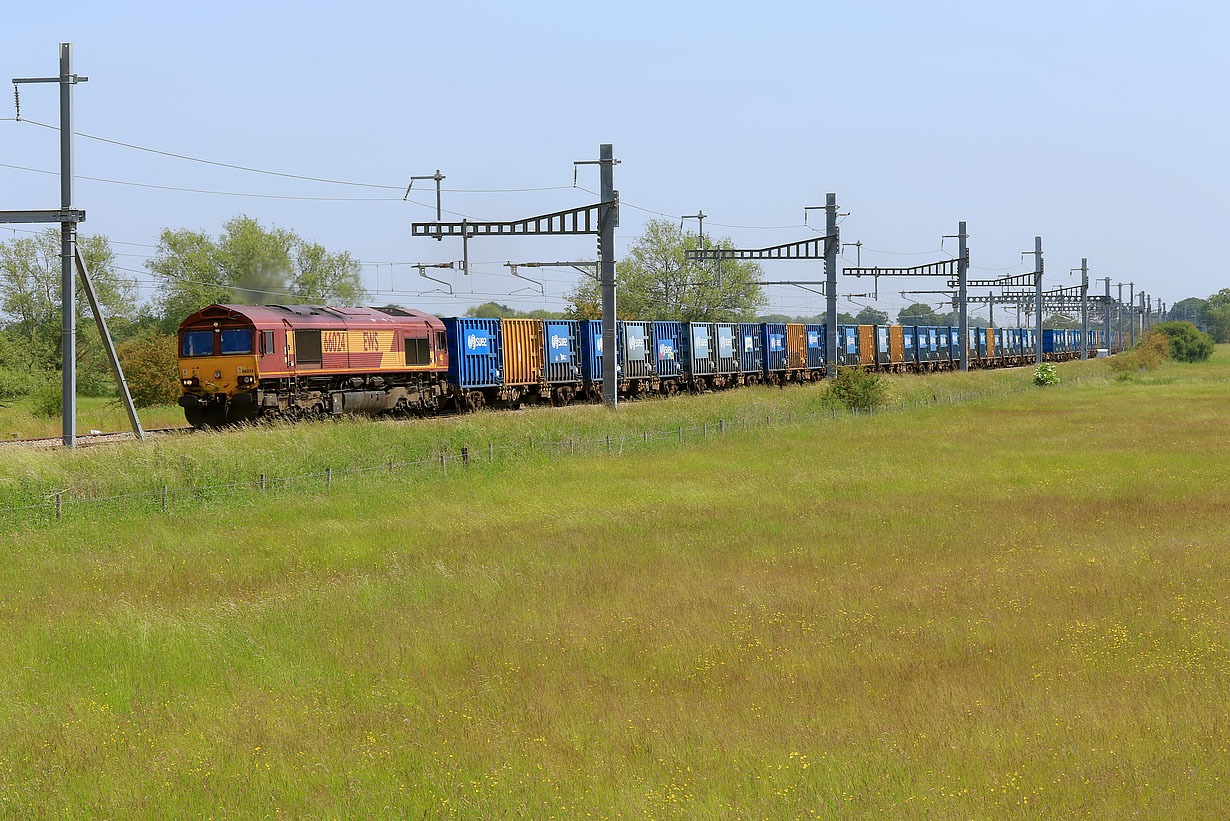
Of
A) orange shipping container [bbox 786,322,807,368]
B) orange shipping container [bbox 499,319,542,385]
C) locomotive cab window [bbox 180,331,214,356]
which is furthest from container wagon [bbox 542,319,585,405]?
orange shipping container [bbox 786,322,807,368]

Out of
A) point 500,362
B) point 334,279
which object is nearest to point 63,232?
point 500,362

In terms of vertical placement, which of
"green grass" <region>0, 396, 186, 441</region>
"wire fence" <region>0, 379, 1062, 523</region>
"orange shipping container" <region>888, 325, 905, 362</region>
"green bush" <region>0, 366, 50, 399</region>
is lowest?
"wire fence" <region>0, 379, 1062, 523</region>

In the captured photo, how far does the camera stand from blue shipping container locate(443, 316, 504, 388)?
3959cm

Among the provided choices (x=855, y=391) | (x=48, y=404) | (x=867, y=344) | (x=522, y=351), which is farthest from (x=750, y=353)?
(x=48, y=404)

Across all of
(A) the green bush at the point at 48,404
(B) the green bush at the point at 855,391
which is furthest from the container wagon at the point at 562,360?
(A) the green bush at the point at 48,404

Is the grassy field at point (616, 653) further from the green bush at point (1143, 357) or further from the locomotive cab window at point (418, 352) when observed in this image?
the green bush at point (1143, 357)

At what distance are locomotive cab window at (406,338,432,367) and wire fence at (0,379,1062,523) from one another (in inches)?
322

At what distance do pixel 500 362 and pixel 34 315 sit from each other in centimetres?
4573

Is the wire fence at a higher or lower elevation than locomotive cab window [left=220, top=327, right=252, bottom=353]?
lower

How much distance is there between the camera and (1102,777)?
27.3ft

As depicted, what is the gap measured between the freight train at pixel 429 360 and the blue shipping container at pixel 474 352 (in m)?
0.04

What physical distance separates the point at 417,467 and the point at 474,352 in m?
15.4

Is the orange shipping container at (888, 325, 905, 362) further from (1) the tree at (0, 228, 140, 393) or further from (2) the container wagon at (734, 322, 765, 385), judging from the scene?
(1) the tree at (0, 228, 140, 393)

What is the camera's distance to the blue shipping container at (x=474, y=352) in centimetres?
3959
